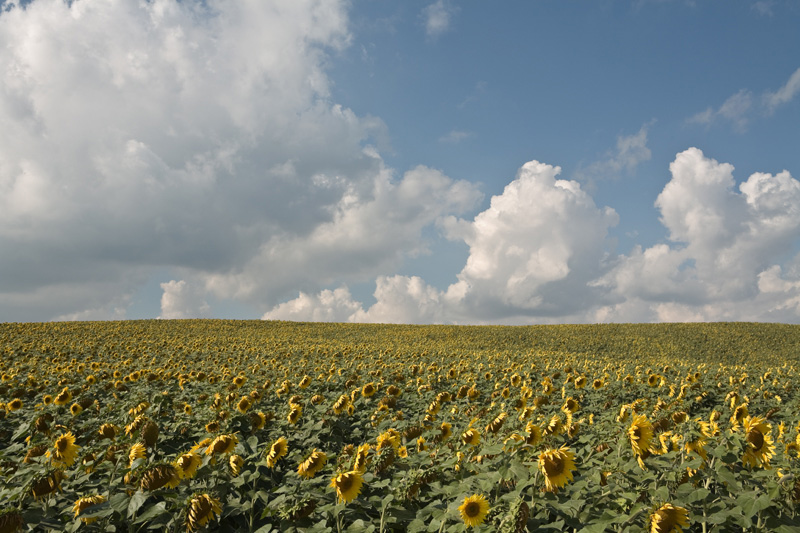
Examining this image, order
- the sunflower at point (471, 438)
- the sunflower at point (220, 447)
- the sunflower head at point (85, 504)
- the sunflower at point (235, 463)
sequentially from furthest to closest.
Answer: the sunflower at point (471, 438) < the sunflower at point (220, 447) < the sunflower at point (235, 463) < the sunflower head at point (85, 504)

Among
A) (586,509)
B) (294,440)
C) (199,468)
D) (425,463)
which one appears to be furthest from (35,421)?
(586,509)

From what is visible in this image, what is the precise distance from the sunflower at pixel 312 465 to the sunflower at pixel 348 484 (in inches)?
25.6

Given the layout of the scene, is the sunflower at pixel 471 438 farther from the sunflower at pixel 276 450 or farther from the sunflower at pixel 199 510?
the sunflower at pixel 199 510

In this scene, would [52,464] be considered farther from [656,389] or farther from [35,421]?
[656,389]

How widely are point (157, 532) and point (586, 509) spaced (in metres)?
3.98

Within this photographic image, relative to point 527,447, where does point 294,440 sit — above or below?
below

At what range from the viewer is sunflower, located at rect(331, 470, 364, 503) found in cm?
366

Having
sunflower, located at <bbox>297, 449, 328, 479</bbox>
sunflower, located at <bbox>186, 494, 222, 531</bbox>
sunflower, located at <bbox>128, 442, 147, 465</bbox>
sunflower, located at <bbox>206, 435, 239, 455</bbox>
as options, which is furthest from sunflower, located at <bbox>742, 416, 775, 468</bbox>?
sunflower, located at <bbox>128, 442, 147, 465</bbox>

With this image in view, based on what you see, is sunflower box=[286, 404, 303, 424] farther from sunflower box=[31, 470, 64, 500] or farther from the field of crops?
sunflower box=[31, 470, 64, 500]

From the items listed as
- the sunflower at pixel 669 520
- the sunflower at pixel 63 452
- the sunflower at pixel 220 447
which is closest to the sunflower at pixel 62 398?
the sunflower at pixel 63 452

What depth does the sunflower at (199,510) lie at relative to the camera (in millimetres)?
3291

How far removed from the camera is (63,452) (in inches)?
193

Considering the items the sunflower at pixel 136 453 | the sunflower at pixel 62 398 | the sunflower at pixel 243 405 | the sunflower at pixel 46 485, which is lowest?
the sunflower at pixel 62 398

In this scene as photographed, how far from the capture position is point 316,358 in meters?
19.2
